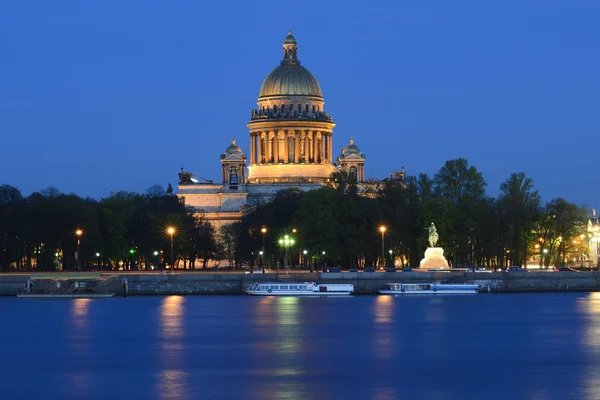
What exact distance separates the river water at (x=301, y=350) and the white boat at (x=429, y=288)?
30.6ft

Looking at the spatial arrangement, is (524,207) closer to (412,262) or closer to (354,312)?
(412,262)

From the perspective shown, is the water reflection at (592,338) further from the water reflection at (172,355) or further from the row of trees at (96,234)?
the row of trees at (96,234)

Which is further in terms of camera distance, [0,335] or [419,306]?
[419,306]

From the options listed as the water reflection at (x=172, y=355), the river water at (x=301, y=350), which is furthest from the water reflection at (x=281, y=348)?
the water reflection at (x=172, y=355)

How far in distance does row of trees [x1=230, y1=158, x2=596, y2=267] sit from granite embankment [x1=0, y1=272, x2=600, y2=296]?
1537cm

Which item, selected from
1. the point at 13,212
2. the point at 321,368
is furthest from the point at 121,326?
the point at 13,212

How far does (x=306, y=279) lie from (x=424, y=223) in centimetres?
1998

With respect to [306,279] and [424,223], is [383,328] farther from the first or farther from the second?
[424,223]

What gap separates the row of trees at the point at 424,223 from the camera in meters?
153

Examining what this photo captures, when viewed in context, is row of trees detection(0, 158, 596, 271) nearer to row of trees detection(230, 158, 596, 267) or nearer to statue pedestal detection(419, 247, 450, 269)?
row of trees detection(230, 158, 596, 267)

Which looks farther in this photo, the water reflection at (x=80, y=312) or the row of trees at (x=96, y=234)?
the row of trees at (x=96, y=234)

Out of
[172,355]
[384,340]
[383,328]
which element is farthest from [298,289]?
[172,355]

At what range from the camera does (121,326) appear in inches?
3922

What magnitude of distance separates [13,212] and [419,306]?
50.9 meters
